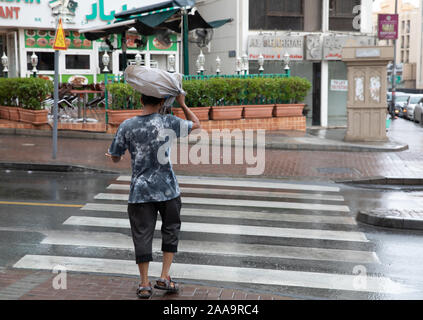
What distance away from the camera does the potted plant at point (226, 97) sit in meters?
19.0

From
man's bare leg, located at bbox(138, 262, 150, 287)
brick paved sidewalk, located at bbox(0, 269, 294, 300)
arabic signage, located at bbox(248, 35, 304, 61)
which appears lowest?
brick paved sidewalk, located at bbox(0, 269, 294, 300)

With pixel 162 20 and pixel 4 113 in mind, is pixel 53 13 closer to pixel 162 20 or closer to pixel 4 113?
pixel 4 113

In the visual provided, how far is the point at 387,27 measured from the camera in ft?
105

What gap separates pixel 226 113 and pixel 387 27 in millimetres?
16547

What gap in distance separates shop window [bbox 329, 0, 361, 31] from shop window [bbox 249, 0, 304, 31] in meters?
1.46

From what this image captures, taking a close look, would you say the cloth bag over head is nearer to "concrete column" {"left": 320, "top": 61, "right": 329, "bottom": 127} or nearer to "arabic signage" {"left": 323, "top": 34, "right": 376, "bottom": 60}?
"arabic signage" {"left": 323, "top": 34, "right": 376, "bottom": 60}

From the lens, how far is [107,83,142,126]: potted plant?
17547 mm

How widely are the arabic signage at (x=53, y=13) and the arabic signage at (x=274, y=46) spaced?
7.73 metres

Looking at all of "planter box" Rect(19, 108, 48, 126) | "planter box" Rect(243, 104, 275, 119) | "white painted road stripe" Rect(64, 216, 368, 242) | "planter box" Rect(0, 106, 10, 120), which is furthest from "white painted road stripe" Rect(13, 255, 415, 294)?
"planter box" Rect(0, 106, 10, 120)

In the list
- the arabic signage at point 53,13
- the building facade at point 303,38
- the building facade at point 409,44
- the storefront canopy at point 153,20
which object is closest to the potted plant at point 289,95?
the storefront canopy at point 153,20

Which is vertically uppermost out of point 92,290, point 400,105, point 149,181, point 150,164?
point 150,164

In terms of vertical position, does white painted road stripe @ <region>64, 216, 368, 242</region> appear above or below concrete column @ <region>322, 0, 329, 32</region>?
below

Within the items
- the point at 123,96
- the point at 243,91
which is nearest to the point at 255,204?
the point at 123,96
